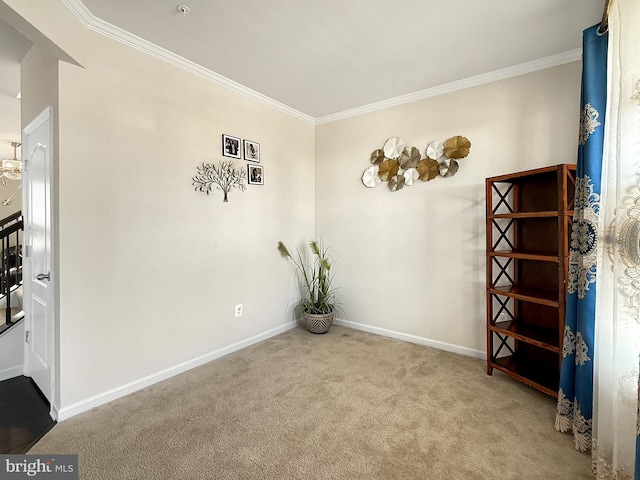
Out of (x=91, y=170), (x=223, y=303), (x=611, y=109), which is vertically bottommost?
(x=223, y=303)

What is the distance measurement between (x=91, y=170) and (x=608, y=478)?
128 inches

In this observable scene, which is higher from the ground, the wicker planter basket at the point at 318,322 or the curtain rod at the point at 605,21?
the curtain rod at the point at 605,21

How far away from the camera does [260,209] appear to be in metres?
3.14

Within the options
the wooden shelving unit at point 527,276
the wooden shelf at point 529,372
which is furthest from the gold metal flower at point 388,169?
the wooden shelf at point 529,372

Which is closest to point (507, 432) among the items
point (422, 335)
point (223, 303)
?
point (422, 335)

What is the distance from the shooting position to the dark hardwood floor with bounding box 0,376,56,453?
5.52 feet

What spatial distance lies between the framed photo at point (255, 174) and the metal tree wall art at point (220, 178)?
0.09m

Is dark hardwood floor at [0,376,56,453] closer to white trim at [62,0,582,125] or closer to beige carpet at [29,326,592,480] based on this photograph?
beige carpet at [29,326,592,480]

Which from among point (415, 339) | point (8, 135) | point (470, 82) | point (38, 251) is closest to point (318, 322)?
point (415, 339)

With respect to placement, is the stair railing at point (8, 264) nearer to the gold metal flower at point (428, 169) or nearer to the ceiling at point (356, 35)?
the ceiling at point (356, 35)

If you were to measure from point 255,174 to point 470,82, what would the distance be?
223 centimetres

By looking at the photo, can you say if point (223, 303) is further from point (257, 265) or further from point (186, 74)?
point (186, 74)

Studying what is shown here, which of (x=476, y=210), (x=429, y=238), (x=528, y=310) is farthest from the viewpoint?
(x=429, y=238)

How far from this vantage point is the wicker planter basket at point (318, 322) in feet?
10.9
